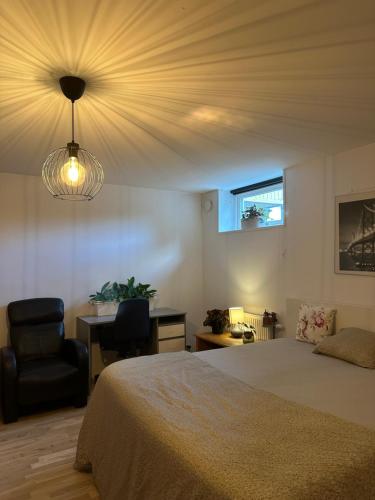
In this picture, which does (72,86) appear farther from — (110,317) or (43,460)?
(110,317)

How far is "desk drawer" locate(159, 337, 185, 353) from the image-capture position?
4.10 m

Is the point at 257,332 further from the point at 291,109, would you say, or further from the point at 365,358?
the point at 291,109

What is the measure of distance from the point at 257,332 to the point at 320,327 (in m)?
0.99

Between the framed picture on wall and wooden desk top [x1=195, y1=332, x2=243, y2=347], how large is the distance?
1.29 metres

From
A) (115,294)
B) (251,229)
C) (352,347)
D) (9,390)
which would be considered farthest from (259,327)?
(9,390)

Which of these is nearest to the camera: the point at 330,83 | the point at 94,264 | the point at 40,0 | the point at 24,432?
the point at 40,0

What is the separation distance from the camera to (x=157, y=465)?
4.83 feet

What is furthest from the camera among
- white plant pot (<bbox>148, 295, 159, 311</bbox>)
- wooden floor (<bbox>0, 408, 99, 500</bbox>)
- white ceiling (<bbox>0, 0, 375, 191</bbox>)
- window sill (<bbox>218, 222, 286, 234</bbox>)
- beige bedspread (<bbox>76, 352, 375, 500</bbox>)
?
white plant pot (<bbox>148, 295, 159, 311</bbox>)

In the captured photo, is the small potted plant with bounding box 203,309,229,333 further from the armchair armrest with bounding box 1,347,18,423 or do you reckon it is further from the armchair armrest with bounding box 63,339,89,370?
the armchair armrest with bounding box 1,347,18,423

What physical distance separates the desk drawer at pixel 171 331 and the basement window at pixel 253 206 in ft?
4.66

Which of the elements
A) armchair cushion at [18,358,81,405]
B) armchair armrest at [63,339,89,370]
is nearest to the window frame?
armchair armrest at [63,339,89,370]

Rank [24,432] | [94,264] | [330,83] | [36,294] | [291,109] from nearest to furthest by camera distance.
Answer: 1. [330,83]
2. [291,109]
3. [24,432]
4. [36,294]
5. [94,264]

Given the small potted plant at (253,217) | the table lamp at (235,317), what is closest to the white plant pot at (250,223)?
the small potted plant at (253,217)

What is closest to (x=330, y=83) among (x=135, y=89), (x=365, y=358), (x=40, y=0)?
(x=135, y=89)
